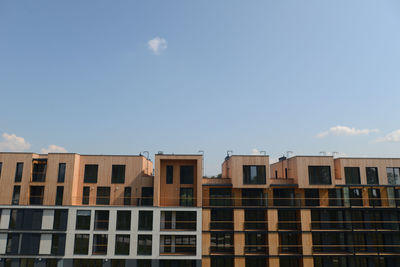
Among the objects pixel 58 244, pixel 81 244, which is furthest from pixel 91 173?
pixel 58 244

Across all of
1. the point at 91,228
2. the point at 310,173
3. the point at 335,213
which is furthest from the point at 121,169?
the point at 335,213

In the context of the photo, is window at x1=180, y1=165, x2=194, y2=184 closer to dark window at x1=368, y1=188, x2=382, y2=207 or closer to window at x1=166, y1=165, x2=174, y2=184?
window at x1=166, y1=165, x2=174, y2=184

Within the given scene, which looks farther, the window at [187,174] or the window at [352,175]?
the window at [187,174]

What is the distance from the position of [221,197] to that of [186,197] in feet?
15.0

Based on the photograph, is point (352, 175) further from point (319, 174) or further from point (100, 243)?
point (100, 243)

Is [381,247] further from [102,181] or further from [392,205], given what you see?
[102,181]

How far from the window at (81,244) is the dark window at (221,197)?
15816 mm

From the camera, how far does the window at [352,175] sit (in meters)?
37.8

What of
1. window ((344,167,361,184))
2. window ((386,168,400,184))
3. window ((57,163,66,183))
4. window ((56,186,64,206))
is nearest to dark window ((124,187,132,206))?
window ((56,186,64,206))

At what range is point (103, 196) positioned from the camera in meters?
37.3

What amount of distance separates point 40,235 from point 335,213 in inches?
1437

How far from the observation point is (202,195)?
37719 millimetres

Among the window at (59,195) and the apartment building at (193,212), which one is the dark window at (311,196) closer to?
the apartment building at (193,212)

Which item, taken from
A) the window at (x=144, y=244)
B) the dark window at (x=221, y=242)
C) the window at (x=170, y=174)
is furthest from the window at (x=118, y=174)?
the dark window at (x=221, y=242)
